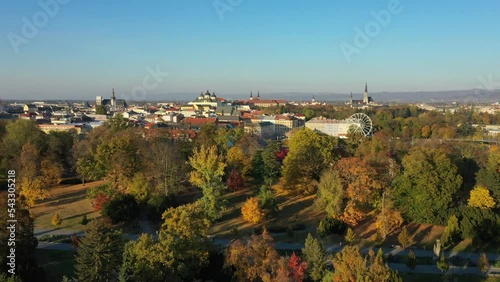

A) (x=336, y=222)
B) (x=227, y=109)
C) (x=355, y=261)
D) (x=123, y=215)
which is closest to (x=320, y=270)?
(x=355, y=261)

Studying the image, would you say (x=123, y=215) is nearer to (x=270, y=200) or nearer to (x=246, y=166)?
(x=270, y=200)

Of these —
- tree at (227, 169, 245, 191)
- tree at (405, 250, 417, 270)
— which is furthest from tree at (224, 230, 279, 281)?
tree at (227, 169, 245, 191)

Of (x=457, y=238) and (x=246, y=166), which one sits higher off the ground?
(x=246, y=166)

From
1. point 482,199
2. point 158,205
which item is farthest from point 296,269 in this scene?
point 482,199

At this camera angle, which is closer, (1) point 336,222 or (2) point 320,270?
(2) point 320,270

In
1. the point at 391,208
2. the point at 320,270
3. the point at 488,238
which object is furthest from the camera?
the point at 391,208

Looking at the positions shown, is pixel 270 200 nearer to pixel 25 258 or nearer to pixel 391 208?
pixel 391 208

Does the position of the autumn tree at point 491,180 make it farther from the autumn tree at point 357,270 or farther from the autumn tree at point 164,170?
the autumn tree at point 164,170

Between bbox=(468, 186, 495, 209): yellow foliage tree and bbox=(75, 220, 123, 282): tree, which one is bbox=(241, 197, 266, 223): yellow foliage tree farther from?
bbox=(468, 186, 495, 209): yellow foliage tree

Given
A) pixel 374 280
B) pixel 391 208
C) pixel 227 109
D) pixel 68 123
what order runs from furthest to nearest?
1. pixel 227 109
2. pixel 68 123
3. pixel 391 208
4. pixel 374 280
